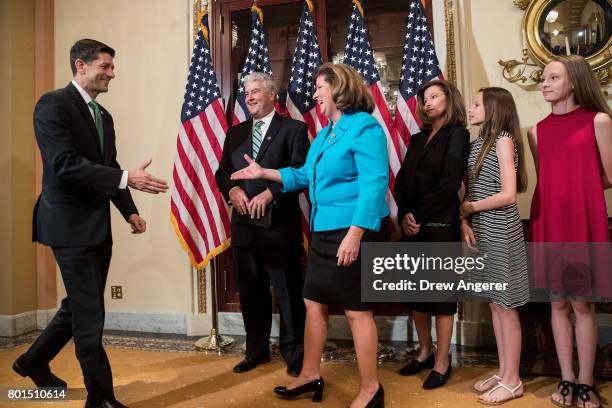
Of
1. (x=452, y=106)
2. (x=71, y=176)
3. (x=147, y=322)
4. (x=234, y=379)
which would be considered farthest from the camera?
(x=147, y=322)

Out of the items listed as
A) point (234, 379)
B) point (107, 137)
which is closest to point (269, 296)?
point (234, 379)

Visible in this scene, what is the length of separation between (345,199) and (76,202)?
118 cm

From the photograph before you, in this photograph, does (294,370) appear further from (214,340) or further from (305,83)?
(305,83)

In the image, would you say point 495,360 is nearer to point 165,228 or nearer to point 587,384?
point 587,384

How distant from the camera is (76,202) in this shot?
1.96 meters

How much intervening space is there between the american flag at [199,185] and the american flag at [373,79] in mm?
1037

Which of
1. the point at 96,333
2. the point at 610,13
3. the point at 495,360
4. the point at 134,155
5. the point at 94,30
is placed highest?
the point at 94,30

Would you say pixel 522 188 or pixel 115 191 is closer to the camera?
pixel 115 191

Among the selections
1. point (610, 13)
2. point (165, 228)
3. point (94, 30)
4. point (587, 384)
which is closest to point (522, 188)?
point (587, 384)

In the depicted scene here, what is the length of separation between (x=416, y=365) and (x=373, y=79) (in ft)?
6.12

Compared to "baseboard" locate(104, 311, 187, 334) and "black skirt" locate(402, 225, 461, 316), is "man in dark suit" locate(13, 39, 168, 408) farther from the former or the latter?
"baseboard" locate(104, 311, 187, 334)

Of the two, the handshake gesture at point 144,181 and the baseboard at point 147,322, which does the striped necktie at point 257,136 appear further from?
the baseboard at point 147,322

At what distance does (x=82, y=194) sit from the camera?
1990 millimetres

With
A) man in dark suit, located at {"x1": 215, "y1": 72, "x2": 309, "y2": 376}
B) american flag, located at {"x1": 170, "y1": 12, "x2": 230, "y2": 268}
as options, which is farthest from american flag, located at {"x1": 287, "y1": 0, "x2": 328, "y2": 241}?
american flag, located at {"x1": 170, "y1": 12, "x2": 230, "y2": 268}
